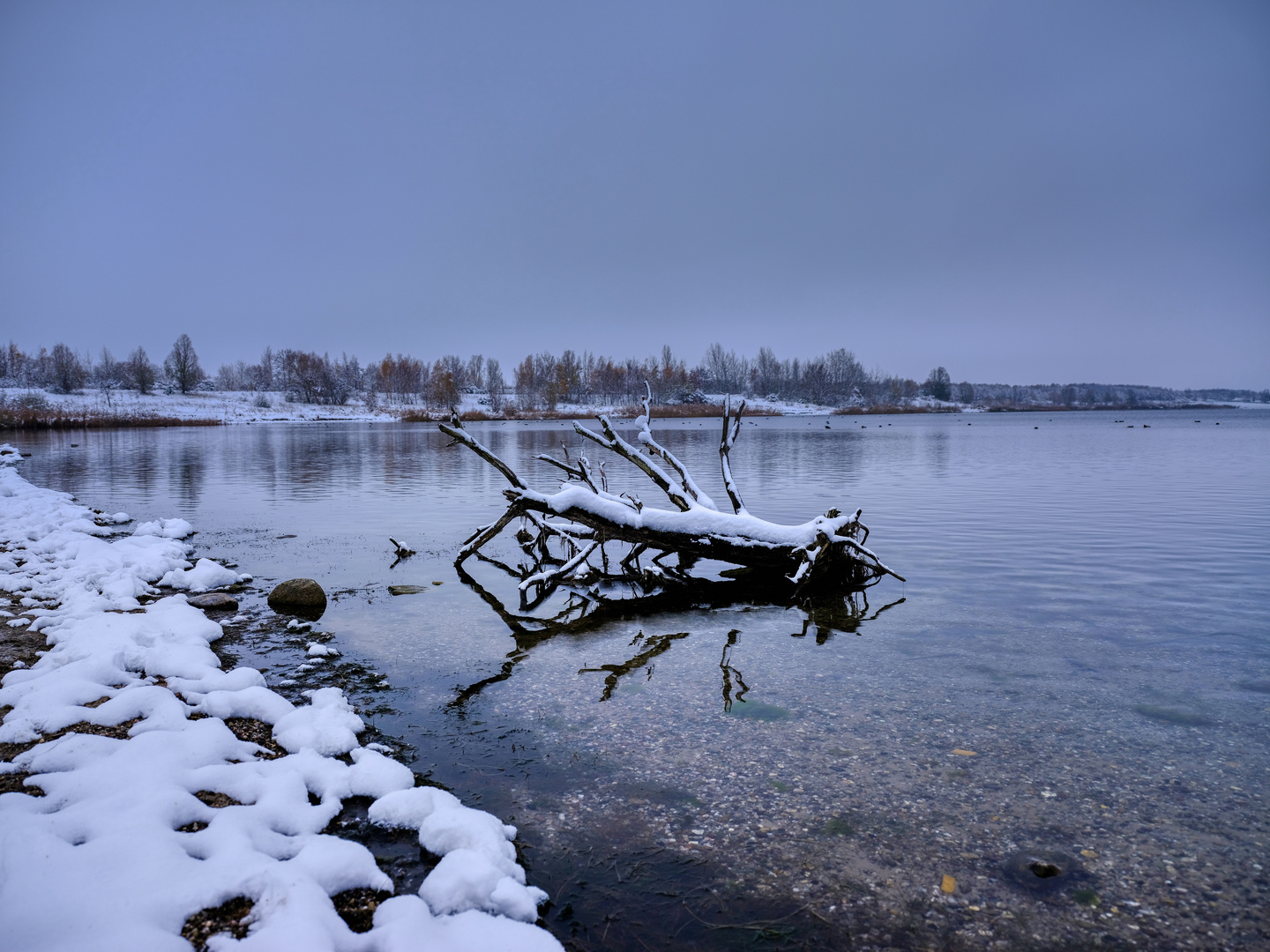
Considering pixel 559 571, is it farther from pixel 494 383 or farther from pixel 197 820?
pixel 494 383

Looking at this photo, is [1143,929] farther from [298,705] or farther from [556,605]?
[556,605]

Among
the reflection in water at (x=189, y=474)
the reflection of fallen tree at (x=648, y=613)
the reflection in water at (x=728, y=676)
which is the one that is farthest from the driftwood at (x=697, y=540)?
the reflection in water at (x=189, y=474)

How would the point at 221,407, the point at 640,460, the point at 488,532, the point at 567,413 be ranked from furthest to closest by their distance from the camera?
the point at 567,413 < the point at 221,407 < the point at 640,460 < the point at 488,532

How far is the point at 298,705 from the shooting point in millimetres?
7328

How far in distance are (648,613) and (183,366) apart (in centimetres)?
14687

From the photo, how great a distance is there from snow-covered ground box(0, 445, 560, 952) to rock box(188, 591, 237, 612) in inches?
99.8

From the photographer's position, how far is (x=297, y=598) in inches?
445

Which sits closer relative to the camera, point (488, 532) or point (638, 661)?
point (638, 661)

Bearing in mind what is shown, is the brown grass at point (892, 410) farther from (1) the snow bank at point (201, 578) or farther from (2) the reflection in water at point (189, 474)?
(1) the snow bank at point (201, 578)

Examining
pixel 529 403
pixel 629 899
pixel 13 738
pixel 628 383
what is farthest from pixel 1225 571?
pixel 628 383

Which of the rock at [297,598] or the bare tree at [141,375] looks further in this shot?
the bare tree at [141,375]

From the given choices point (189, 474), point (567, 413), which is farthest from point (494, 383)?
point (189, 474)

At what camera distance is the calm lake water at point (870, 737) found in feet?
14.7

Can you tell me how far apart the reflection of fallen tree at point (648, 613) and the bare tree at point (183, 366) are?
14304 cm
